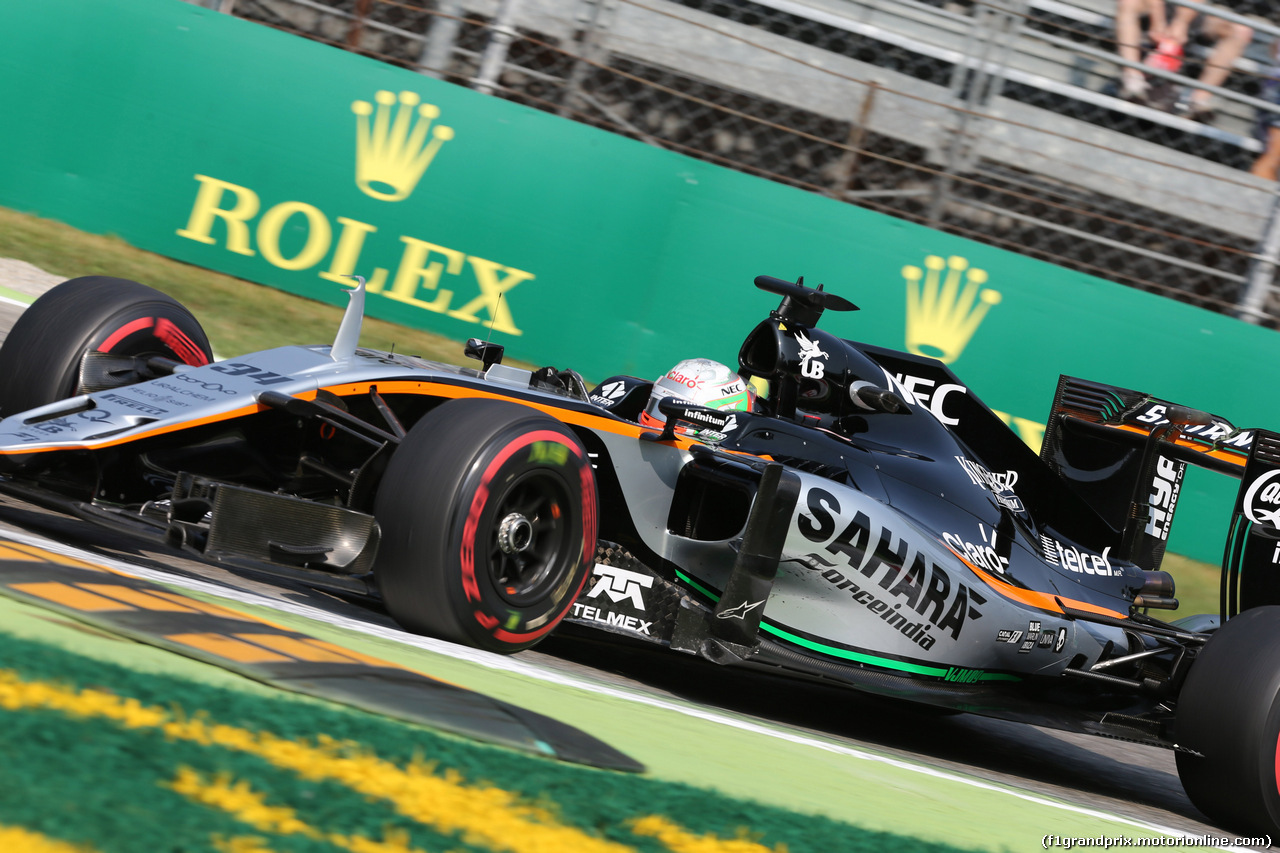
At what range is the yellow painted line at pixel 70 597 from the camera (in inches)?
122

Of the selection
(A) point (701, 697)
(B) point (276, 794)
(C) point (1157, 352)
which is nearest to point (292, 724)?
(B) point (276, 794)

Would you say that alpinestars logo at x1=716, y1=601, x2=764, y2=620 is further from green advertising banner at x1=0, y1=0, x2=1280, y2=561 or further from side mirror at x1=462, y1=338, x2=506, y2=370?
green advertising banner at x1=0, y1=0, x2=1280, y2=561

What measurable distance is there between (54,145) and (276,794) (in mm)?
7476

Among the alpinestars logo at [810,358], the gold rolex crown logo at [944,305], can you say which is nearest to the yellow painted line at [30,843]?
the alpinestars logo at [810,358]

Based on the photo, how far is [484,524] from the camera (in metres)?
3.93

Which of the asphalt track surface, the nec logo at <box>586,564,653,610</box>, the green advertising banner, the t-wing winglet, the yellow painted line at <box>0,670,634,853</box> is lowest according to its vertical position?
the asphalt track surface

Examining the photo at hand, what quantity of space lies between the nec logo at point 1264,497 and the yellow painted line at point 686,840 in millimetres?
3644

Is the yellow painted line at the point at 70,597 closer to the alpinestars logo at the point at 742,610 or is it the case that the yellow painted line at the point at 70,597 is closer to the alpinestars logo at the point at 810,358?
the alpinestars logo at the point at 742,610

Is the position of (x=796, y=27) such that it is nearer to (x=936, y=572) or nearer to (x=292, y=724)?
(x=936, y=572)

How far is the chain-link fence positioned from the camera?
959cm

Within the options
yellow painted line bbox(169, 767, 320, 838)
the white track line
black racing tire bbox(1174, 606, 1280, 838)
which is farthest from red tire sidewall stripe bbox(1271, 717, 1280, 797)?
yellow painted line bbox(169, 767, 320, 838)

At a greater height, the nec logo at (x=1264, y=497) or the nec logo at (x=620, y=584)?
the nec logo at (x=1264, y=497)

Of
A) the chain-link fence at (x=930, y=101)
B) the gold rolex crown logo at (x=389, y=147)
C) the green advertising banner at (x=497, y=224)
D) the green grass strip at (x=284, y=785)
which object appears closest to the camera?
the green grass strip at (x=284, y=785)

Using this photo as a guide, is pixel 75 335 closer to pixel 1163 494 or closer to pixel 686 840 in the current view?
pixel 686 840
